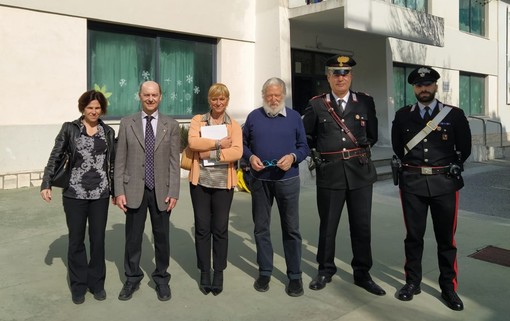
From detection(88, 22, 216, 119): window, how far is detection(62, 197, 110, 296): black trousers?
19.4 feet

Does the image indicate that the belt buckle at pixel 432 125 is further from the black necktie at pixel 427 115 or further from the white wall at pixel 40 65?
the white wall at pixel 40 65

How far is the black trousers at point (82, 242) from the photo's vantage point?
12.3 ft

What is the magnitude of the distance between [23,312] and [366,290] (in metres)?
2.78

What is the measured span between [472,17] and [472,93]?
9.97ft

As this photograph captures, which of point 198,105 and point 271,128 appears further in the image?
point 198,105

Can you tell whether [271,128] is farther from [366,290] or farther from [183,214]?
[183,214]

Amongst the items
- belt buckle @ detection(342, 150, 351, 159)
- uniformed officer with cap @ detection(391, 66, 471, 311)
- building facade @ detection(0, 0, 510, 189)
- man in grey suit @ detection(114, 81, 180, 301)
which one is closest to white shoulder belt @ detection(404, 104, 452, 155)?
uniformed officer with cap @ detection(391, 66, 471, 311)

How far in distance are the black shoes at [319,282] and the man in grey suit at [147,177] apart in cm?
125

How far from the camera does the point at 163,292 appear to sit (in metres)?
3.85

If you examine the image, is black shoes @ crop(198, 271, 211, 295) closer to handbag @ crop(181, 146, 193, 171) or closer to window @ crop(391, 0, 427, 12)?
handbag @ crop(181, 146, 193, 171)

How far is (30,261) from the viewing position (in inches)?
185

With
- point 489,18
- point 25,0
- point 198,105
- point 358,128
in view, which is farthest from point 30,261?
point 489,18

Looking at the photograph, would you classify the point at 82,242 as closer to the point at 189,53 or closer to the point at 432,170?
the point at 432,170

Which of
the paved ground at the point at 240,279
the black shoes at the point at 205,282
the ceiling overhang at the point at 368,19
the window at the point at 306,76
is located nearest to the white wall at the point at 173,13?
the ceiling overhang at the point at 368,19
